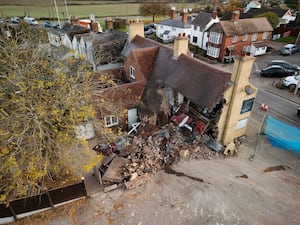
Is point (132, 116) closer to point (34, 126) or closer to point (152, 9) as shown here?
point (34, 126)

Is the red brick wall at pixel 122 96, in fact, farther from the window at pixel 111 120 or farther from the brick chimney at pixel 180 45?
the brick chimney at pixel 180 45

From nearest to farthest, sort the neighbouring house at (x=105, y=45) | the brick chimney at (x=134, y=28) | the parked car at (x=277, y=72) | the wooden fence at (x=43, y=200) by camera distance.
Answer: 1. the wooden fence at (x=43, y=200)
2. the brick chimney at (x=134, y=28)
3. the neighbouring house at (x=105, y=45)
4. the parked car at (x=277, y=72)

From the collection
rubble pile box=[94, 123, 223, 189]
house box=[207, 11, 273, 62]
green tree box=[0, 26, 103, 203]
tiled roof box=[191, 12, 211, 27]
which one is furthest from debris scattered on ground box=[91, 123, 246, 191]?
tiled roof box=[191, 12, 211, 27]

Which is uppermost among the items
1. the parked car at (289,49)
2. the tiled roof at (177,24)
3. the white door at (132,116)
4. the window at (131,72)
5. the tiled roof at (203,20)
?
the tiled roof at (203,20)

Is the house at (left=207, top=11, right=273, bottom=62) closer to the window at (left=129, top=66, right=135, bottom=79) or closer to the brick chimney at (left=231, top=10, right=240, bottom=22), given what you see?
the brick chimney at (left=231, top=10, right=240, bottom=22)

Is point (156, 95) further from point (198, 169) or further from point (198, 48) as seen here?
point (198, 48)

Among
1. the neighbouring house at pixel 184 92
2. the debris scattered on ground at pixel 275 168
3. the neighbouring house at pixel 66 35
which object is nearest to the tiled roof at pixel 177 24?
the neighbouring house at pixel 66 35
